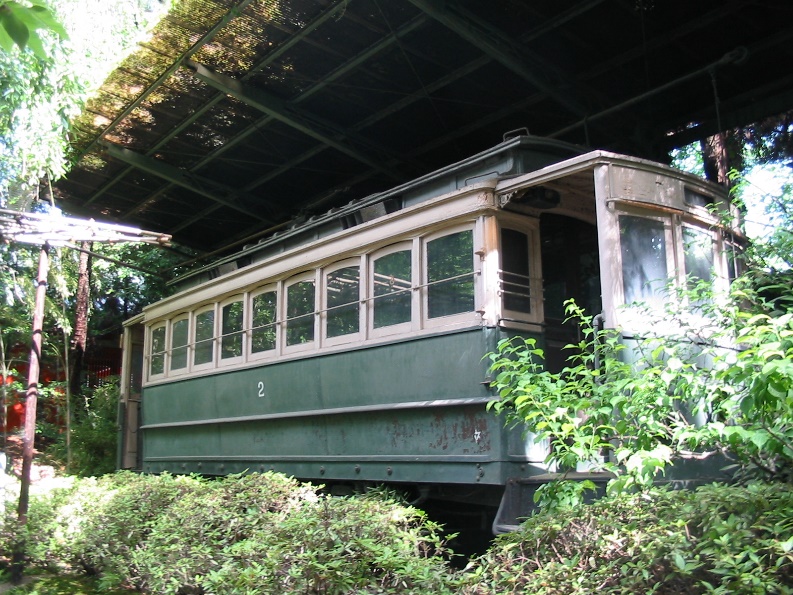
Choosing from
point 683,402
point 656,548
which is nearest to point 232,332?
point 683,402

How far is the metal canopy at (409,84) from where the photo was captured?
8648 millimetres

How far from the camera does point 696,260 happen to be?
587 centimetres

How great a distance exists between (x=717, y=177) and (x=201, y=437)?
286 inches

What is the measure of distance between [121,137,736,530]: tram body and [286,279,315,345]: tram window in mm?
20

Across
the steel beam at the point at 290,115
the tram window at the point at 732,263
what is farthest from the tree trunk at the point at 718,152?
the steel beam at the point at 290,115

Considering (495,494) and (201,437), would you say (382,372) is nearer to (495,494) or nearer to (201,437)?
(495,494)

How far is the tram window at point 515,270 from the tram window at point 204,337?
14.6 ft

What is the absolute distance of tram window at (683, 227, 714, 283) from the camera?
577 cm

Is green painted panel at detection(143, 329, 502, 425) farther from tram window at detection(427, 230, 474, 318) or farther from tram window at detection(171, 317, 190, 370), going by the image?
tram window at detection(171, 317, 190, 370)

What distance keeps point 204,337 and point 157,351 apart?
159cm

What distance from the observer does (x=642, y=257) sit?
18.0 feet

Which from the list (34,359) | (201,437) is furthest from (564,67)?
(34,359)

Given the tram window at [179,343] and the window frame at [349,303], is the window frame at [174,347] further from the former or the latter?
the window frame at [349,303]

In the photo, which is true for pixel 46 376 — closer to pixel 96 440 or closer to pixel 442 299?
pixel 96 440
